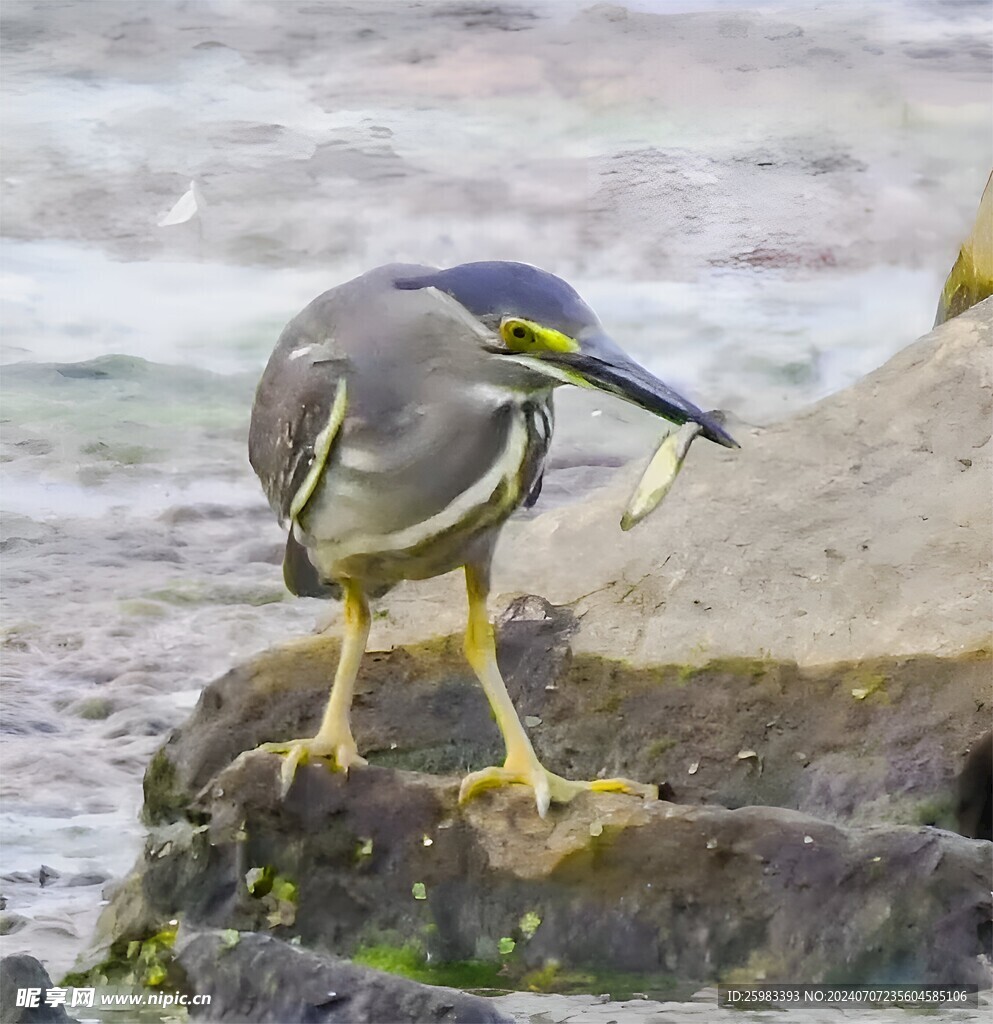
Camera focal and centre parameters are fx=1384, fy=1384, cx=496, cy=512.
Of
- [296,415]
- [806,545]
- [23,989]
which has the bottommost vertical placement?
[23,989]

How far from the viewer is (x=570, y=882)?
1139 millimetres

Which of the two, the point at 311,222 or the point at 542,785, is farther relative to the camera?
the point at 311,222

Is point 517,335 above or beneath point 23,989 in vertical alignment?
above

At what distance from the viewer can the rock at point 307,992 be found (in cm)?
105

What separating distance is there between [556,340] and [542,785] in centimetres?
38

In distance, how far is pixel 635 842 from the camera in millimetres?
1127

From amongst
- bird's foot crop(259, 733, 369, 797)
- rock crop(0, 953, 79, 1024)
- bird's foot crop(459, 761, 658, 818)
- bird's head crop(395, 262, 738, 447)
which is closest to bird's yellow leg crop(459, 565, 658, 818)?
bird's foot crop(459, 761, 658, 818)

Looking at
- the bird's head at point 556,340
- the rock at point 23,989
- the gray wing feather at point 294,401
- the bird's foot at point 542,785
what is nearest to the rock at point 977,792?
the bird's foot at point 542,785

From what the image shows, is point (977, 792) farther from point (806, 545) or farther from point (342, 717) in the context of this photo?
point (342, 717)

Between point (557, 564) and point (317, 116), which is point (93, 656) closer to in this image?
point (557, 564)

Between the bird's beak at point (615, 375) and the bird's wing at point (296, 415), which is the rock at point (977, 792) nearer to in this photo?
the bird's beak at point (615, 375)

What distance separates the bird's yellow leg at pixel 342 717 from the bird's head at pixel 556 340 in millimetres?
287

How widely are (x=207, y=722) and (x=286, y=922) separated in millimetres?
204

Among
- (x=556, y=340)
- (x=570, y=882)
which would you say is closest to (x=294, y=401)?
(x=556, y=340)
